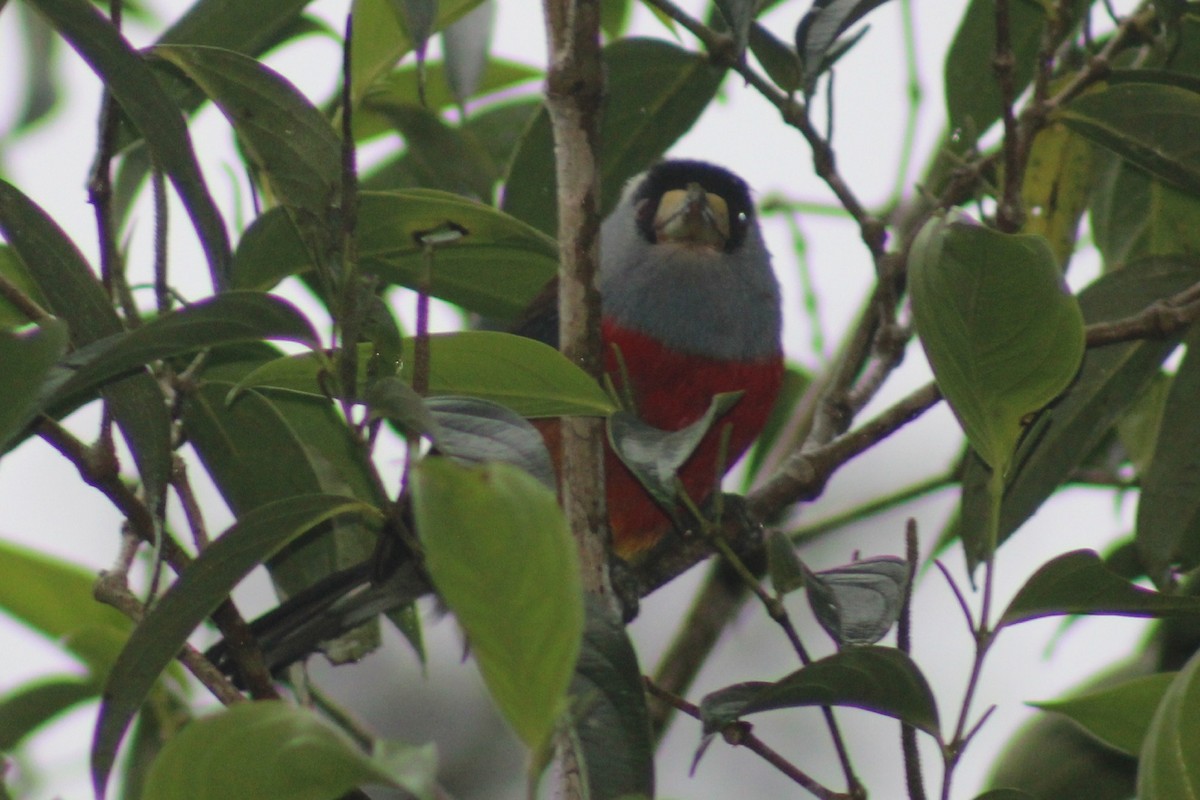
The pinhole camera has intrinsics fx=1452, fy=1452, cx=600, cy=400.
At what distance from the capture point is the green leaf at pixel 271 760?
1.13m

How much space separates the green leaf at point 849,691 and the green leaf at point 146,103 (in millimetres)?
847

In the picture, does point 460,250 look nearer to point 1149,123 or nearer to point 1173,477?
point 1149,123

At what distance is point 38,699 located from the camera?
9.27 ft

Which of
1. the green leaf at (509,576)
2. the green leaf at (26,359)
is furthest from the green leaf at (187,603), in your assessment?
the green leaf at (509,576)

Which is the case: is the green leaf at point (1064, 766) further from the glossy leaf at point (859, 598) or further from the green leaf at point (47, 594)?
the green leaf at point (47, 594)

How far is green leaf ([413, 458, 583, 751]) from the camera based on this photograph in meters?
1.13

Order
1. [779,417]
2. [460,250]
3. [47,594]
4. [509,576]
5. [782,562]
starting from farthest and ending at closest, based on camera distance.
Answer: [779,417], [47,594], [460,250], [782,562], [509,576]

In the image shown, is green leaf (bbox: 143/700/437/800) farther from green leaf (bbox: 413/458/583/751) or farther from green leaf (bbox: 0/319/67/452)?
green leaf (bbox: 0/319/67/452)

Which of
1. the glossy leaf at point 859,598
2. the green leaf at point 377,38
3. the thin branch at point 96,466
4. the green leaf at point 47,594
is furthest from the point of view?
the green leaf at point 47,594

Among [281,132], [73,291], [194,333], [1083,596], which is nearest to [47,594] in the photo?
[73,291]

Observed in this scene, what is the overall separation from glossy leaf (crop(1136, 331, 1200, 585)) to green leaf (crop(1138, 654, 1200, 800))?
3.34 ft

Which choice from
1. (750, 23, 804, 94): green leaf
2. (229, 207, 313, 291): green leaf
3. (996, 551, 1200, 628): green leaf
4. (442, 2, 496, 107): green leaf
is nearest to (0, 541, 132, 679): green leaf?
(229, 207, 313, 291): green leaf

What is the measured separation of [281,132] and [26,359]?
2.05ft

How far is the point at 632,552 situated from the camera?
12.0 feet
